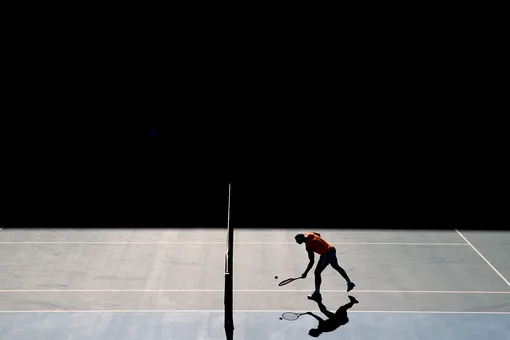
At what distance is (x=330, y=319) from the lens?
15.1 metres

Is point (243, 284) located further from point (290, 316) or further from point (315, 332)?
point (315, 332)

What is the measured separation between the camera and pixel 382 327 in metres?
14.8

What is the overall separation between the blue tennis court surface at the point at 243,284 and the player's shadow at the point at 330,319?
0.35 ft

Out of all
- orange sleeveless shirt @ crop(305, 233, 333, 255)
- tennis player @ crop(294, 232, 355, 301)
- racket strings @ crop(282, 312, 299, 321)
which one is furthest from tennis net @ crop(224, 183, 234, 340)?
orange sleeveless shirt @ crop(305, 233, 333, 255)

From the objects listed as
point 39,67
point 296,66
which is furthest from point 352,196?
point 39,67

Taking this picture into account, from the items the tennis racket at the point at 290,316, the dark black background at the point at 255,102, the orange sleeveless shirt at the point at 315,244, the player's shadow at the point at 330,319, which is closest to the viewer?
the player's shadow at the point at 330,319

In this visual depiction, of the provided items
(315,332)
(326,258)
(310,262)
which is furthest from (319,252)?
(315,332)

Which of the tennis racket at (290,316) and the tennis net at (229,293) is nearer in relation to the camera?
the tennis net at (229,293)

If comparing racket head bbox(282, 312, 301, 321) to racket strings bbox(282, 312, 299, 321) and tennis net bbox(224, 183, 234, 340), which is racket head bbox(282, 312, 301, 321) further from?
tennis net bbox(224, 183, 234, 340)

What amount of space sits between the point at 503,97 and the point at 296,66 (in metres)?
6.51

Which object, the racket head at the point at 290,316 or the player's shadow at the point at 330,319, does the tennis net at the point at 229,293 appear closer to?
the racket head at the point at 290,316

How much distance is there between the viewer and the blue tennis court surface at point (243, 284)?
48.3ft

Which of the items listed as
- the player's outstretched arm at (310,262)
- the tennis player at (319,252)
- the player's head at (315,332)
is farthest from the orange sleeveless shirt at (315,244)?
the player's head at (315,332)

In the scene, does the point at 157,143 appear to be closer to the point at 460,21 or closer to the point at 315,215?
the point at 315,215
